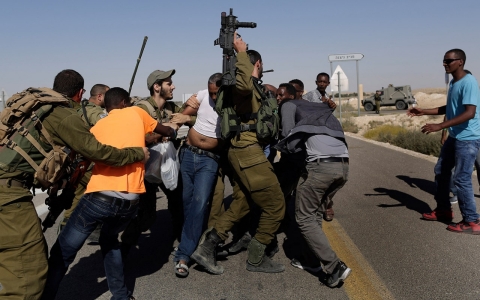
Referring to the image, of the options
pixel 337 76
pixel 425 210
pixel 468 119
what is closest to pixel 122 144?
pixel 468 119

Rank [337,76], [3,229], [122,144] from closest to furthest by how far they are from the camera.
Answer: [3,229], [122,144], [337,76]

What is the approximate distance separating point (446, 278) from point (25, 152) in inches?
142

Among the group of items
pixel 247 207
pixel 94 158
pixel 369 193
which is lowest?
pixel 369 193

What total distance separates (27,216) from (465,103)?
474cm

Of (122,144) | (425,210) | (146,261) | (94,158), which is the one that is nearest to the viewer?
(94,158)

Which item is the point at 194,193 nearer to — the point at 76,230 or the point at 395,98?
the point at 76,230

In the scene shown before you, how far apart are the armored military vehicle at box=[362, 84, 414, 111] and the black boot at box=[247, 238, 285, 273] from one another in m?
43.2

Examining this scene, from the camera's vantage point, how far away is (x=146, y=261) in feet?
16.8

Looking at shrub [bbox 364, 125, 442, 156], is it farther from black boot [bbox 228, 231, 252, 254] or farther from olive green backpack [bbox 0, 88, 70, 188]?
olive green backpack [bbox 0, 88, 70, 188]

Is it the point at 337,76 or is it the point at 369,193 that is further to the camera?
the point at 337,76

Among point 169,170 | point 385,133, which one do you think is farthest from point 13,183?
point 385,133

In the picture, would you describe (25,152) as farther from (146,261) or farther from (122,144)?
(146,261)

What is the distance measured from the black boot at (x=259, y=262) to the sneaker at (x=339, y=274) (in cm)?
62

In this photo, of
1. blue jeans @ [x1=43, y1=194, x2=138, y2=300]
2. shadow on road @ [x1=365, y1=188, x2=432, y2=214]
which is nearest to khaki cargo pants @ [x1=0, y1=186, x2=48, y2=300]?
blue jeans @ [x1=43, y1=194, x2=138, y2=300]
